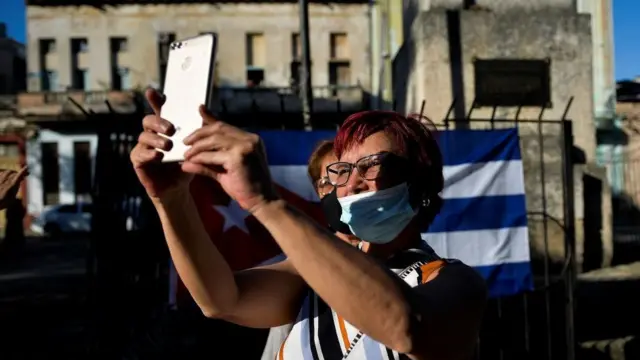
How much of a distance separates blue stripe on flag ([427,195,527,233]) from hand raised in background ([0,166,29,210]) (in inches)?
114

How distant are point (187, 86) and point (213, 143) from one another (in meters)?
0.22

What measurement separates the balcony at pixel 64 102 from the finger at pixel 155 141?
2370 centimetres

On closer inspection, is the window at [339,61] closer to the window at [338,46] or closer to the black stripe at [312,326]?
the window at [338,46]

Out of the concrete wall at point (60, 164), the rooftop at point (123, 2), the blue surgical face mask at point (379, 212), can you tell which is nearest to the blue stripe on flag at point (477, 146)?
the blue surgical face mask at point (379, 212)

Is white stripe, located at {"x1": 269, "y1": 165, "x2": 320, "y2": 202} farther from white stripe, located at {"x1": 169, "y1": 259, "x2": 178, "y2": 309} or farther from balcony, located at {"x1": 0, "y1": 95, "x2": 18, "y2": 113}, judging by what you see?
balcony, located at {"x1": 0, "y1": 95, "x2": 18, "y2": 113}

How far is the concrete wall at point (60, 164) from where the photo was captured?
24.0 meters

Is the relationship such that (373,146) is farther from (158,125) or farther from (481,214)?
(481,214)

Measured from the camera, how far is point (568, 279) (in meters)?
4.48

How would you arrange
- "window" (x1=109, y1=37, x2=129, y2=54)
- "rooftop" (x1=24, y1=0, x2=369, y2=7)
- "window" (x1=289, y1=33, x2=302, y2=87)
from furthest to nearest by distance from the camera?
"window" (x1=109, y1=37, x2=129, y2=54) → "window" (x1=289, y1=33, x2=302, y2=87) → "rooftop" (x1=24, y1=0, x2=369, y2=7)

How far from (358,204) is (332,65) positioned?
23676 mm

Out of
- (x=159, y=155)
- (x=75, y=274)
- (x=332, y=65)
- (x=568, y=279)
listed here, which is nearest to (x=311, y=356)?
(x=159, y=155)

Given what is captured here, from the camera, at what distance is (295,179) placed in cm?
419

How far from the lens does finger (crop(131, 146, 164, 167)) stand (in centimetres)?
124

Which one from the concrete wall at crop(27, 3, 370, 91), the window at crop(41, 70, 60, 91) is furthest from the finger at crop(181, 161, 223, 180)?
the window at crop(41, 70, 60, 91)
